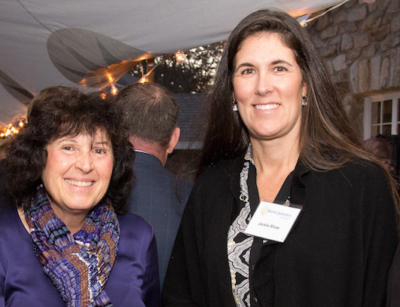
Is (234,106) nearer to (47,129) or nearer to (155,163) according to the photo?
(155,163)

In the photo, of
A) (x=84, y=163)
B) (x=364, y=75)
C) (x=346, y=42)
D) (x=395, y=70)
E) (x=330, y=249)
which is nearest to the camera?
(x=330, y=249)

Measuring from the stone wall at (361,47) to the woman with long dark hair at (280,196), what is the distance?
12.0 ft

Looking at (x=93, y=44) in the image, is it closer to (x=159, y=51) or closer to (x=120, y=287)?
(x=159, y=51)

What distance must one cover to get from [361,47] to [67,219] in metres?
4.98

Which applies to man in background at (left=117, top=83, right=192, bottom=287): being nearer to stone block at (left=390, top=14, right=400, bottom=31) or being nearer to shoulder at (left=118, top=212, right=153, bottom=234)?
shoulder at (left=118, top=212, right=153, bottom=234)

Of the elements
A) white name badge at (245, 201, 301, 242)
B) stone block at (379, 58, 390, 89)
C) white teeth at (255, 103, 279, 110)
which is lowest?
white name badge at (245, 201, 301, 242)

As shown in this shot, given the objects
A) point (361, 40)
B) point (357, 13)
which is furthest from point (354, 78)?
point (357, 13)

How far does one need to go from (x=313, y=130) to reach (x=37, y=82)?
3.08 meters

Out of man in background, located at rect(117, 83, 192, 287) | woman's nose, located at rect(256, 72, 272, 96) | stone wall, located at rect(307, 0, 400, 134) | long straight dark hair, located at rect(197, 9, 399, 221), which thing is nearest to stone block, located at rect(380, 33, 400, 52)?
stone wall, located at rect(307, 0, 400, 134)

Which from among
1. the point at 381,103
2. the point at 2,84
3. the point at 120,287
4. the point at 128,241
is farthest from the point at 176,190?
the point at 381,103

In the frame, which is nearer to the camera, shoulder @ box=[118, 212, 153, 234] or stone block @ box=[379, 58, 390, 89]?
shoulder @ box=[118, 212, 153, 234]

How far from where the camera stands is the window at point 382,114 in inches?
222

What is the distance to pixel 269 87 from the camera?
72.1 inches

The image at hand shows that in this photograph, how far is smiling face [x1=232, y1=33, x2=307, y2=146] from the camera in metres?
1.84
